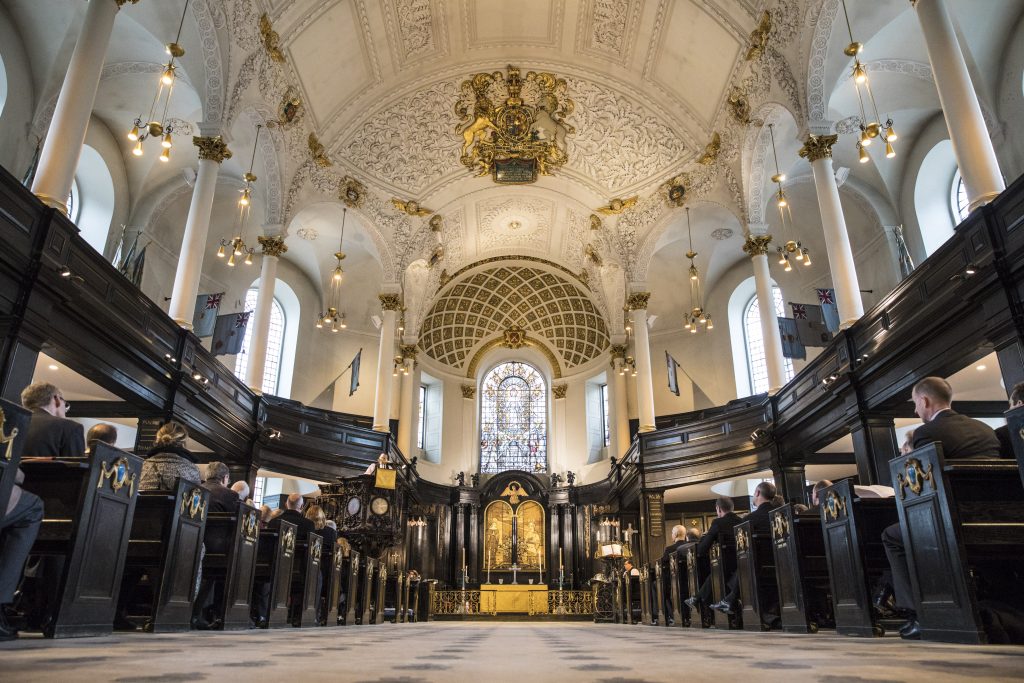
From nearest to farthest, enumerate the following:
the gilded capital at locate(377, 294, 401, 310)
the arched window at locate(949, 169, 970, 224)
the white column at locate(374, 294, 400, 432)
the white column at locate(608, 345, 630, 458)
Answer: the arched window at locate(949, 169, 970, 224) < the white column at locate(374, 294, 400, 432) < the gilded capital at locate(377, 294, 401, 310) < the white column at locate(608, 345, 630, 458)

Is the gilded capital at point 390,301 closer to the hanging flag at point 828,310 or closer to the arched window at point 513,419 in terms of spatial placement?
the arched window at point 513,419

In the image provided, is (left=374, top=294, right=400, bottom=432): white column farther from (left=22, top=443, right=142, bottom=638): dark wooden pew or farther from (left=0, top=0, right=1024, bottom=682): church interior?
(left=22, top=443, right=142, bottom=638): dark wooden pew

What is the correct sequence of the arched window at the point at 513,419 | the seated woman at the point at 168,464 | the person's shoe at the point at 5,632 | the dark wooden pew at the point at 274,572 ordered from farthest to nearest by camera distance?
1. the arched window at the point at 513,419
2. the dark wooden pew at the point at 274,572
3. the seated woman at the point at 168,464
4. the person's shoe at the point at 5,632

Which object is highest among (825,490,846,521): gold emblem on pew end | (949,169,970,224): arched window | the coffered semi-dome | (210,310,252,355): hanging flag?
the coffered semi-dome

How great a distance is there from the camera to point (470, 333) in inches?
1022

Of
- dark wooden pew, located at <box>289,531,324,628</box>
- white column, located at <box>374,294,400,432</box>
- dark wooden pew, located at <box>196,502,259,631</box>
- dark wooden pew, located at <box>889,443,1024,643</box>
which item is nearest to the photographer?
dark wooden pew, located at <box>889,443,1024,643</box>

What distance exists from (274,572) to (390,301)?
536 inches

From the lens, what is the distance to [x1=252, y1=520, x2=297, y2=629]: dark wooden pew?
7.12 metres

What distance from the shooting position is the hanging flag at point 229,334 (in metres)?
14.7

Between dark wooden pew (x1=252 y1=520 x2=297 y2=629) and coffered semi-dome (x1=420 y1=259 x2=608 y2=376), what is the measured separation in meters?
17.3

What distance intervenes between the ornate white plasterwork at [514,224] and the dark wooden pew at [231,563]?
53.5 feet

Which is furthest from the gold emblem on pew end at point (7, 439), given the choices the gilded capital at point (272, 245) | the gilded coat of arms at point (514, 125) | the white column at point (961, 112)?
the gilded coat of arms at point (514, 125)

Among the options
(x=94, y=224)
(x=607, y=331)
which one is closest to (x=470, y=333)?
(x=607, y=331)

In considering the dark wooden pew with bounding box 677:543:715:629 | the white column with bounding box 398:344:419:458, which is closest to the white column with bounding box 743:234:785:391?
the dark wooden pew with bounding box 677:543:715:629
